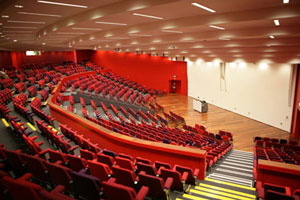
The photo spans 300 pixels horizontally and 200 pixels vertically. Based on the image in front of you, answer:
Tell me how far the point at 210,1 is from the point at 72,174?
9.02 ft

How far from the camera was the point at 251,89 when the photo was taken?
12414 millimetres

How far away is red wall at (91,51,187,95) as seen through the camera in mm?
Result: 18656

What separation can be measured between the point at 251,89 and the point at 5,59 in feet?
61.6

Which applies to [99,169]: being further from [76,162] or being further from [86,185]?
[86,185]

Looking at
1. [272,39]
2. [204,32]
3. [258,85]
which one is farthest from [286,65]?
[204,32]

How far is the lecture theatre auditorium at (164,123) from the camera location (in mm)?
2641

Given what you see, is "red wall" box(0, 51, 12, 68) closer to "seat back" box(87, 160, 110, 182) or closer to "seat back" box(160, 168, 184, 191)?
"seat back" box(87, 160, 110, 182)

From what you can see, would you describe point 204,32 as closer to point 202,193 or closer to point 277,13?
point 277,13

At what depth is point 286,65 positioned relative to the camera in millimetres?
10125

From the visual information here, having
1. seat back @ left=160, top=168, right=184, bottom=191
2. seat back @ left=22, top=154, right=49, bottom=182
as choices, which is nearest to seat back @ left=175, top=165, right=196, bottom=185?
seat back @ left=160, top=168, right=184, bottom=191

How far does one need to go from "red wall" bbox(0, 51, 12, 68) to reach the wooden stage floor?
13.2 meters

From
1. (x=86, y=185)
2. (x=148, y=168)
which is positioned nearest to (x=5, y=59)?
(x=148, y=168)

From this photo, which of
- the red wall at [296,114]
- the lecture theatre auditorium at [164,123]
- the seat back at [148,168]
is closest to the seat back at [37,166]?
the lecture theatre auditorium at [164,123]

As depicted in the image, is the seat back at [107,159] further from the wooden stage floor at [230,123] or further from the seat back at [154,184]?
the wooden stage floor at [230,123]
